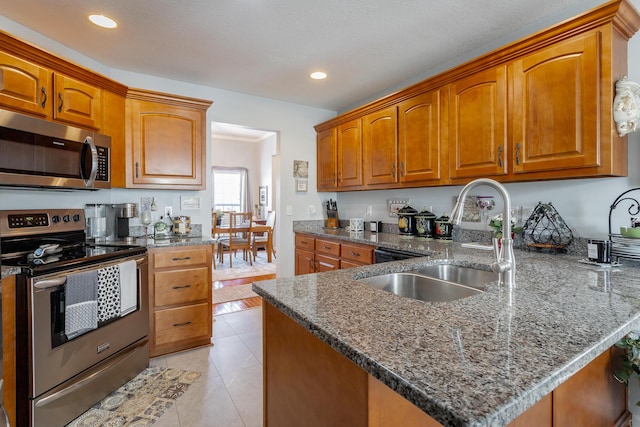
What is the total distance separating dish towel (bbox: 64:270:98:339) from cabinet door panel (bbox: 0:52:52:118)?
113 cm

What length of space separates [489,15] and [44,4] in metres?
2.79

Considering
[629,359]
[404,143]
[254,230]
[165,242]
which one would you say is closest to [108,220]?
[165,242]

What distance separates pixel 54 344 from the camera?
5.43 ft

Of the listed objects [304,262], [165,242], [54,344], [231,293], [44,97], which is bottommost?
[231,293]

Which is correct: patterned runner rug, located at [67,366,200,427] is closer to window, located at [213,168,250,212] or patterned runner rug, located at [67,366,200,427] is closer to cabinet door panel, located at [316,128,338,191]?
cabinet door panel, located at [316,128,338,191]

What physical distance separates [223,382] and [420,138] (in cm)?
238

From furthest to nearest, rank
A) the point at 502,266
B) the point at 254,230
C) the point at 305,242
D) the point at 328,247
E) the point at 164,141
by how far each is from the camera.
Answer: the point at 254,230, the point at 305,242, the point at 328,247, the point at 164,141, the point at 502,266

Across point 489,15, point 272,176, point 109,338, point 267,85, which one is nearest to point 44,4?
point 267,85

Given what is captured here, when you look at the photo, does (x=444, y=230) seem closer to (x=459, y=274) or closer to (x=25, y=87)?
(x=459, y=274)

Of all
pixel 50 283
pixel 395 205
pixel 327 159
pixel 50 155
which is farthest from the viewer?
pixel 327 159

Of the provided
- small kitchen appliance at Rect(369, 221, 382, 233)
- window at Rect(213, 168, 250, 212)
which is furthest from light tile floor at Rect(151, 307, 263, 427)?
window at Rect(213, 168, 250, 212)

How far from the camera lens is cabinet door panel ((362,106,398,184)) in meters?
2.91

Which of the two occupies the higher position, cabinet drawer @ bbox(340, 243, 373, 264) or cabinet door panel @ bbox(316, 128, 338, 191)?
cabinet door panel @ bbox(316, 128, 338, 191)

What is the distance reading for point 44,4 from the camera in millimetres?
1913
